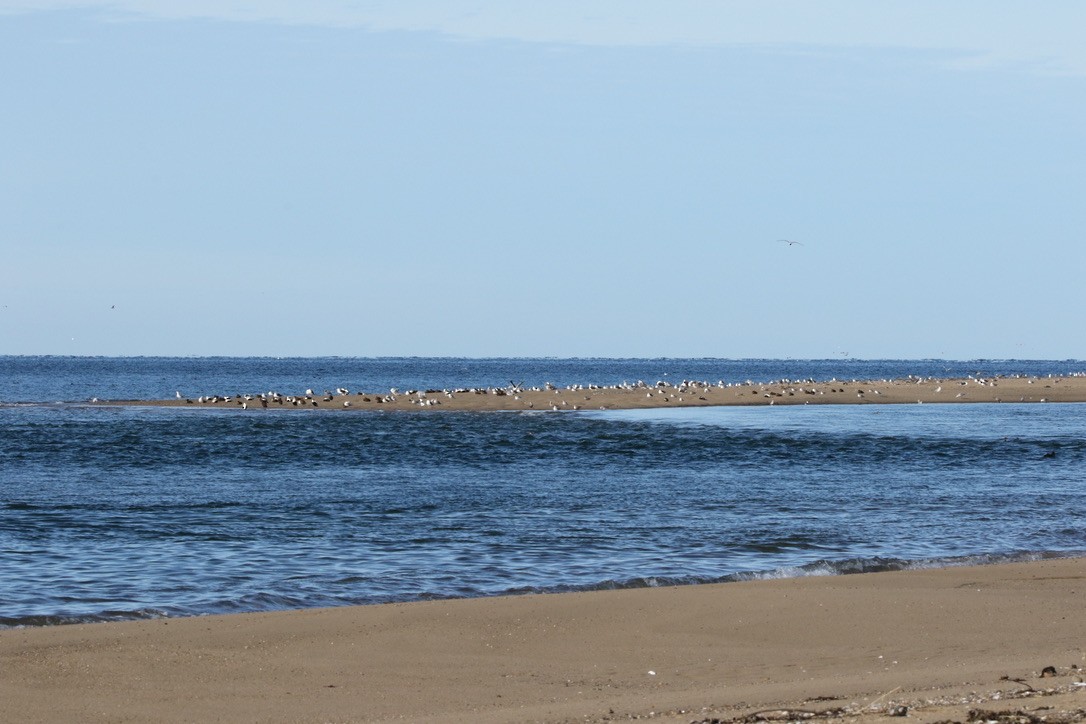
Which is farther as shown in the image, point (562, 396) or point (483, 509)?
point (562, 396)

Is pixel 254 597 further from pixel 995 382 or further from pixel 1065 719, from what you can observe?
pixel 995 382

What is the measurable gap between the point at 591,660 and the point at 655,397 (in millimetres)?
47537

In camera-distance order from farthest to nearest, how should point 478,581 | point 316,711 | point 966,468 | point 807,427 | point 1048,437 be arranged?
point 807,427 → point 1048,437 → point 966,468 → point 478,581 → point 316,711

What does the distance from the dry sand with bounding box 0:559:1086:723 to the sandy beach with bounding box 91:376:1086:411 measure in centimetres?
3885

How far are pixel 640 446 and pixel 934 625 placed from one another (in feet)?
73.7

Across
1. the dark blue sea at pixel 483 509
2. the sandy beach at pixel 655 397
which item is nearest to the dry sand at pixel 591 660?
the dark blue sea at pixel 483 509

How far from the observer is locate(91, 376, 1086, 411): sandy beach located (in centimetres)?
5259

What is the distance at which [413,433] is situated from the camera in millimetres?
38500

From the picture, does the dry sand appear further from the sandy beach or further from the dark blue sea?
the sandy beach

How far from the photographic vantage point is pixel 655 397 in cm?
5734

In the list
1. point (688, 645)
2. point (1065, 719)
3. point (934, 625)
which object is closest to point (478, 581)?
point (688, 645)

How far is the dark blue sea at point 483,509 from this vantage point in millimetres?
13656

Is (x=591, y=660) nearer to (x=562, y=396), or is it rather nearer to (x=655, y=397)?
(x=562, y=396)

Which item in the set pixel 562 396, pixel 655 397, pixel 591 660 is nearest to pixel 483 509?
pixel 591 660
